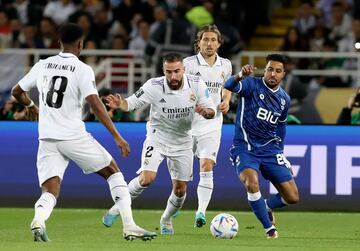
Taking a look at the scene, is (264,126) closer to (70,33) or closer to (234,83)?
(234,83)

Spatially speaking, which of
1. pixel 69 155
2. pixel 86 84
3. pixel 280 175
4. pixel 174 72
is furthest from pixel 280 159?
pixel 86 84

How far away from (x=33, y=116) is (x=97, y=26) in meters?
11.3

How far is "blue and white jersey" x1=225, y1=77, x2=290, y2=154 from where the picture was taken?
1347 cm

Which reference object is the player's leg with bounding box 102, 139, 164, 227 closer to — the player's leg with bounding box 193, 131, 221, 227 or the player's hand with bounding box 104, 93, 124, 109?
the player's leg with bounding box 193, 131, 221, 227

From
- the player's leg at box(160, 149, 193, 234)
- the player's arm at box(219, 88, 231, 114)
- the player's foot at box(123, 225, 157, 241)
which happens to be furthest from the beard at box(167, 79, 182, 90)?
the player's foot at box(123, 225, 157, 241)

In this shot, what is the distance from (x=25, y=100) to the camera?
12438mm

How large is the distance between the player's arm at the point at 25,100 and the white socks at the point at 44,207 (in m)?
1.04

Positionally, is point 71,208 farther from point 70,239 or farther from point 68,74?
point 68,74

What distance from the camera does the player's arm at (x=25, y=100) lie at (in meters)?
12.3

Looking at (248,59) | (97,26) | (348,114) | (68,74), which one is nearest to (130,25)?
(97,26)

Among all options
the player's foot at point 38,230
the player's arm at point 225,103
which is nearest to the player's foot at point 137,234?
Answer: the player's foot at point 38,230

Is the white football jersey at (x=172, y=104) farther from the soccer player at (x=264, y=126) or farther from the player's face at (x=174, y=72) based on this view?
the soccer player at (x=264, y=126)

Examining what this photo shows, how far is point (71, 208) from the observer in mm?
17234

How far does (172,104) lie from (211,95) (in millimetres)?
1431
